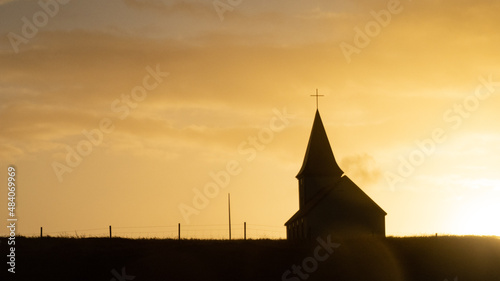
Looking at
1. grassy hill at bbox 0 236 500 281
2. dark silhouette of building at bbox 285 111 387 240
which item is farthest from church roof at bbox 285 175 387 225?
grassy hill at bbox 0 236 500 281

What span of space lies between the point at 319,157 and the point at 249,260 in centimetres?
3380

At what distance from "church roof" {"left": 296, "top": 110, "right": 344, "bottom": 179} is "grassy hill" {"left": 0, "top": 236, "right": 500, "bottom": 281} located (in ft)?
89.3

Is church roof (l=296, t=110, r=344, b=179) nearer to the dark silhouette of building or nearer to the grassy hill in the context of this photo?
the dark silhouette of building

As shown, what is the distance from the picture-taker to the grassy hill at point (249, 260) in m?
47.8

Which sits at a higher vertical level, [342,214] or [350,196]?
[350,196]

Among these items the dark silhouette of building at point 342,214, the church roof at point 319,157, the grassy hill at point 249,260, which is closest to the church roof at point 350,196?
the dark silhouette of building at point 342,214

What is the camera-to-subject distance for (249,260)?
50.4 metres

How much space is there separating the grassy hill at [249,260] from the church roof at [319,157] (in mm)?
27229

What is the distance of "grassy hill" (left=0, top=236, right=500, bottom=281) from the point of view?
157 ft

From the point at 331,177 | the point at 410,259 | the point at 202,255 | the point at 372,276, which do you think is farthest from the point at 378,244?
the point at 331,177

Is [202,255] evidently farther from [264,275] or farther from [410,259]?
[410,259]

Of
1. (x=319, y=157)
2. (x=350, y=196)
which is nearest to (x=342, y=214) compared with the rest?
(x=350, y=196)

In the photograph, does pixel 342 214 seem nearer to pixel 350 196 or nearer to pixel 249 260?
pixel 350 196

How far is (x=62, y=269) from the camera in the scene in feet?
158
